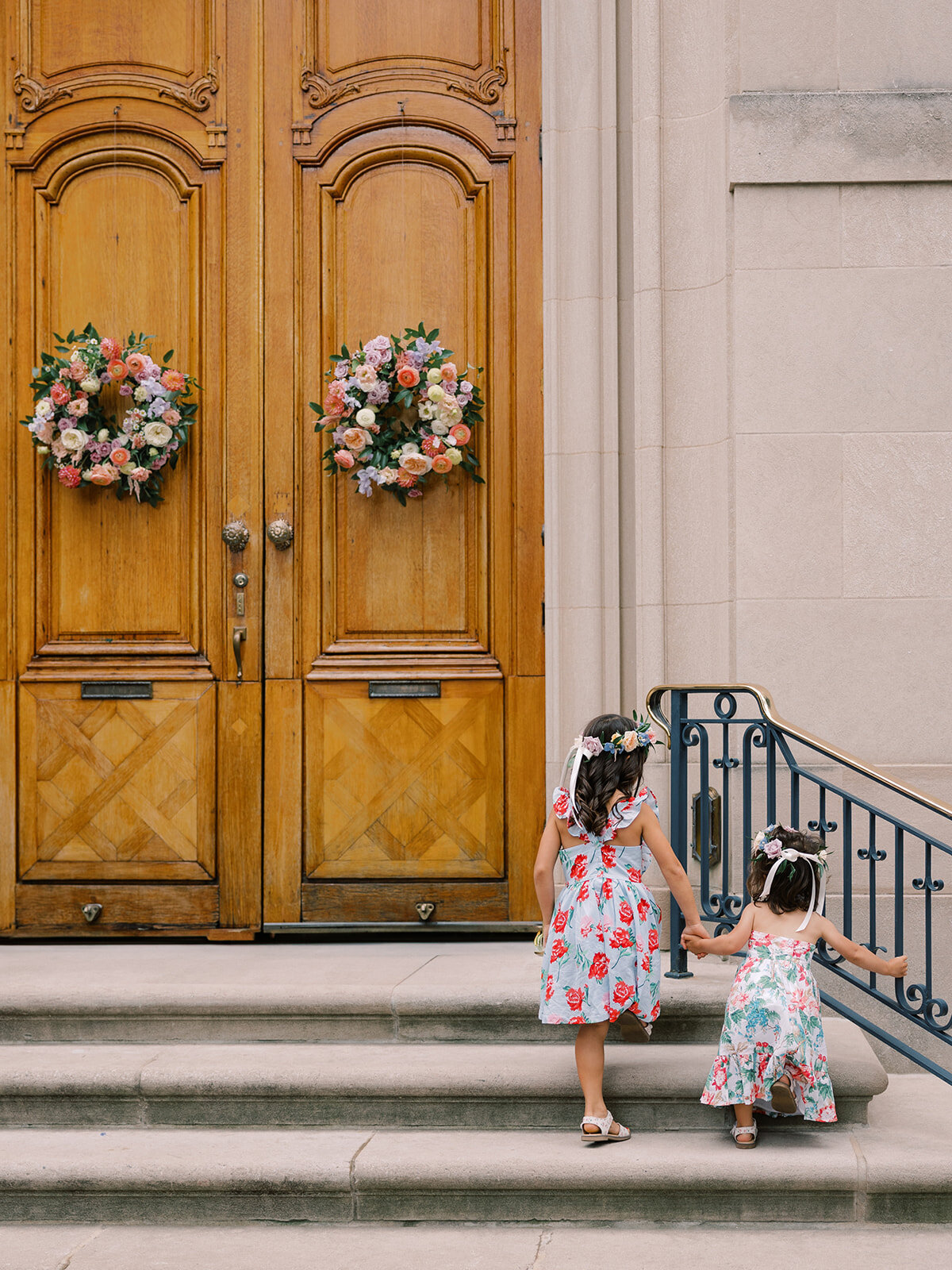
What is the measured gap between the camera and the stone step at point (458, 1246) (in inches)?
137

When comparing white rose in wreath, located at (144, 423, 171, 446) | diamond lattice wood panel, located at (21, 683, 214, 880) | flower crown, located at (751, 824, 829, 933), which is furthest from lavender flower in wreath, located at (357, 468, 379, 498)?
flower crown, located at (751, 824, 829, 933)

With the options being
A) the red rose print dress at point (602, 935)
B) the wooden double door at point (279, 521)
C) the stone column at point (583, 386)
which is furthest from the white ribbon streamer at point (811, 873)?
the wooden double door at point (279, 521)

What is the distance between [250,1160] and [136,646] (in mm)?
2760

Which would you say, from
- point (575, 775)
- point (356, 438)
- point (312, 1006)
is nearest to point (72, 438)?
point (356, 438)

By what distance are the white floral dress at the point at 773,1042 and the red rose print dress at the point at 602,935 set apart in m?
0.28

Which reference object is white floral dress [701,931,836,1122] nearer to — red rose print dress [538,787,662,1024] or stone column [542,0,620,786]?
red rose print dress [538,787,662,1024]

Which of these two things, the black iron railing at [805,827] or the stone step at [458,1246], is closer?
the stone step at [458,1246]

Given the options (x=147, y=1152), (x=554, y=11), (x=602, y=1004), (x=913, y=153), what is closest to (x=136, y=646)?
(x=147, y=1152)

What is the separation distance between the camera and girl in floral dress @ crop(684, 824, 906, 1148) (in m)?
3.91

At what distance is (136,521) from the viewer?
235 inches

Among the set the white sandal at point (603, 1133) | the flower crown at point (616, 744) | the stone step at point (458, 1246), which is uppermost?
the flower crown at point (616, 744)

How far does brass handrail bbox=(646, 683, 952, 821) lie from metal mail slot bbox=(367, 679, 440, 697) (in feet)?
4.32

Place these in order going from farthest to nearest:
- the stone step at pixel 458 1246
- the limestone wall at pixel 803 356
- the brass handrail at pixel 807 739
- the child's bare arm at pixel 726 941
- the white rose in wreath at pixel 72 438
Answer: the white rose in wreath at pixel 72 438
the limestone wall at pixel 803 356
the brass handrail at pixel 807 739
the child's bare arm at pixel 726 941
the stone step at pixel 458 1246

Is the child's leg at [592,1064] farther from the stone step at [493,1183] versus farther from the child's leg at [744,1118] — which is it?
the child's leg at [744,1118]
